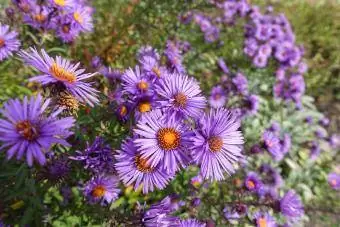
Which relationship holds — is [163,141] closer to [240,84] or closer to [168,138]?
[168,138]

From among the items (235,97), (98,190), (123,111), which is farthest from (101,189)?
(235,97)

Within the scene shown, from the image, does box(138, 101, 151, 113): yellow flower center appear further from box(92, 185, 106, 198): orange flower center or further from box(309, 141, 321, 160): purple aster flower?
box(309, 141, 321, 160): purple aster flower

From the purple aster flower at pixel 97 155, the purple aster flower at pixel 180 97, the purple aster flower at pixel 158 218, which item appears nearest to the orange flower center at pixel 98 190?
the purple aster flower at pixel 97 155

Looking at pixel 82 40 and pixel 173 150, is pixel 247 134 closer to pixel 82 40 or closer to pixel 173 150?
pixel 82 40

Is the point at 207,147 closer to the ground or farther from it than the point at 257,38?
closer to the ground

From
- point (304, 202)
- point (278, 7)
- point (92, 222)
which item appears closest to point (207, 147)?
point (92, 222)

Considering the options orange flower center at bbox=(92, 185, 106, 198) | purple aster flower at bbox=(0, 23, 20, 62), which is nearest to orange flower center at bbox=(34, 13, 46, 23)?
purple aster flower at bbox=(0, 23, 20, 62)

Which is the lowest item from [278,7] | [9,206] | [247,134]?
[9,206]
